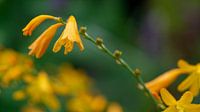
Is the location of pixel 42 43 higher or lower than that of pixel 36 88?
lower

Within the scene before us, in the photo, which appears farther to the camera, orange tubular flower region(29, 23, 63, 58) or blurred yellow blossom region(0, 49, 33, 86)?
blurred yellow blossom region(0, 49, 33, 86)

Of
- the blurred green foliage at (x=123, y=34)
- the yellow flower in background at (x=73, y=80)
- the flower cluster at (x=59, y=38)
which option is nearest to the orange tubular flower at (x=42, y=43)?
the flower cluster at (x=59, y=38)

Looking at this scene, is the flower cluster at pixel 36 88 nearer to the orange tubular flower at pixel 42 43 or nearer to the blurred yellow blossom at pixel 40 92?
the blurred yellow blossom at pixel 40 92

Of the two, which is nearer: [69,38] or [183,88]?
[69,38]

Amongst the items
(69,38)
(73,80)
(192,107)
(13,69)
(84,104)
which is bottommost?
(192,107)

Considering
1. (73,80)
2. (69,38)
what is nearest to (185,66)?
(69,38)

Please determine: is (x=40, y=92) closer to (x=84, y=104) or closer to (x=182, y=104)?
(x=84, y=104)

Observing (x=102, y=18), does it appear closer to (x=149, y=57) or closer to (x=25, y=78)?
(x=149, y=57)

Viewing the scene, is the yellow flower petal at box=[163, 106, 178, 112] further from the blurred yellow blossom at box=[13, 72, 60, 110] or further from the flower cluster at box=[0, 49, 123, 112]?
the blurred yellow blossom at box=[13, 72, 60, 110]

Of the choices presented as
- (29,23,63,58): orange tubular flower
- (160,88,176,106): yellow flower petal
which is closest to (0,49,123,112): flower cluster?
(29,23,63,58): orange tubular flower

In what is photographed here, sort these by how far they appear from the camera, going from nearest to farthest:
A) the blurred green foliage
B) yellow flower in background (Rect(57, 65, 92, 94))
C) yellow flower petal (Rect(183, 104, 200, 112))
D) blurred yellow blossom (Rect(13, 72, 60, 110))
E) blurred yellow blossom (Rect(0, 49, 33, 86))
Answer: yellow flower petal (Rect(183, 104, 200, 112)), blurred yellow blossom (Rect(0, 49, 33, 86)), blurred yellow blossom (Rect(13, 72, 60, 110)), yellow flower in background (Rect(57, 65, 92, 94)), the blurred green foliage
